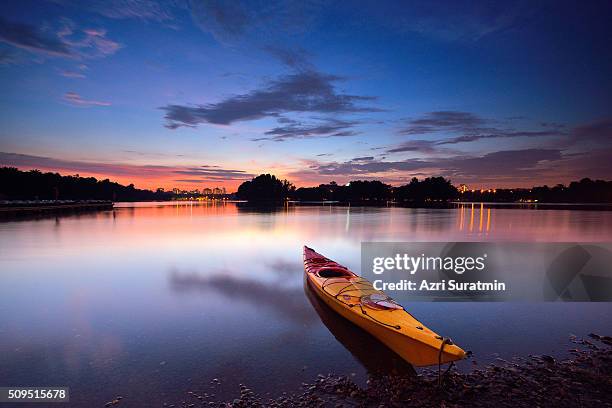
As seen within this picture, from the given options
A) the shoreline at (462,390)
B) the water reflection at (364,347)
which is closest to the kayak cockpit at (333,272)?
the water reflection at (364,347)

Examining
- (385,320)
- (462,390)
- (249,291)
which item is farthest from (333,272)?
(462,390)

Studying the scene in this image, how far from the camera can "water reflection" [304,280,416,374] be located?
7.73 metres

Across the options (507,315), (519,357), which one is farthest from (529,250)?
(519,357)

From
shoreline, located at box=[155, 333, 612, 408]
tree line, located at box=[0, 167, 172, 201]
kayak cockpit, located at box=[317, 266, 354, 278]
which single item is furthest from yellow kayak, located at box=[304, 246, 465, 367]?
tree line, located at box=[0, 167, 172, 201]

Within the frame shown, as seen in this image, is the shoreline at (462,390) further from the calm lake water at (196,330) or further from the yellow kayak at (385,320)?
the yellow kayak at (385,320)

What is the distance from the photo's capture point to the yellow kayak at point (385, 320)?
6738 mm

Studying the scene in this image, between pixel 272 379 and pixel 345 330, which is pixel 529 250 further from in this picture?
pixel 272 379

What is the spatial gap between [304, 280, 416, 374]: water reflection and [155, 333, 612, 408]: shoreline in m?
0.34

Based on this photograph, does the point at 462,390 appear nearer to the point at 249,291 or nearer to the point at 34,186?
the point at 249,291

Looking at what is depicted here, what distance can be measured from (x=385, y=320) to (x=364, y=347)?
129cm

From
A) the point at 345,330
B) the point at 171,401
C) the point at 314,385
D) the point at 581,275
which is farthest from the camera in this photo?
the point at 581,275

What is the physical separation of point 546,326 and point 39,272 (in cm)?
2331

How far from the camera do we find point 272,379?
7.28 m

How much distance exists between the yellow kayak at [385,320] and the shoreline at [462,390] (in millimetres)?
592
